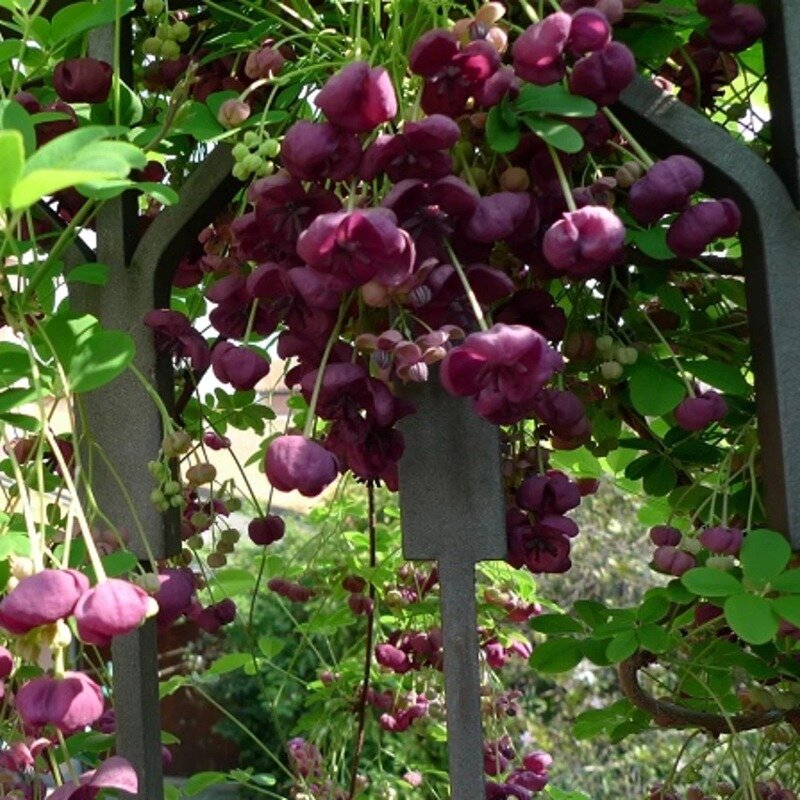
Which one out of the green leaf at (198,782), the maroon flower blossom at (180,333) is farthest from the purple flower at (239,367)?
the green leaf at (198,782)

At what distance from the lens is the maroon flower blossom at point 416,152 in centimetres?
64

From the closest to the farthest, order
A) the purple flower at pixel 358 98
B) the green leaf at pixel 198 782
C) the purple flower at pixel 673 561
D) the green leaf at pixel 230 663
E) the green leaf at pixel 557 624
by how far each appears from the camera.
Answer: the purple flower at pixel 358 98, the purple flower at pixel 673 561, the green leaf at pixel 557 624, the green leaf at pixel 198 782, the green leaf at pixel 230 663

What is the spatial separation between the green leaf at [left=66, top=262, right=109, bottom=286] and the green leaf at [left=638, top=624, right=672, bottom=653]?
44 centimetres

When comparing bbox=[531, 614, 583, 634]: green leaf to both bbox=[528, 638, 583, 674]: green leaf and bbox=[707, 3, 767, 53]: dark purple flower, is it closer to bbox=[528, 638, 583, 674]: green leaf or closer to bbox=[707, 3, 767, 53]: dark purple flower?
bbox=[528, 638, 583, 674]: green leaf

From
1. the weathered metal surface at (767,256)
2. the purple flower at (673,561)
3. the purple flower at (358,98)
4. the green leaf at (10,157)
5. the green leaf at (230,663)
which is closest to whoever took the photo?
the green leaf at (10,157)

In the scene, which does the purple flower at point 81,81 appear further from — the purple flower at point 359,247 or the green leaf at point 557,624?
the green leaf at point 557,624

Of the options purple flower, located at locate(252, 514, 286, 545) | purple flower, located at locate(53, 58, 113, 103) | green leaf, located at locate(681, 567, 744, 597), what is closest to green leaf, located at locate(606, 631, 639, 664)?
green leaf, located at locate(681, 567, 744, 597)

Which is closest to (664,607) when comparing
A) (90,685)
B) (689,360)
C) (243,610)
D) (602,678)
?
(689,360)

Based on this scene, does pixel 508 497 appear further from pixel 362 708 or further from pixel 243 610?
pixel 243 610

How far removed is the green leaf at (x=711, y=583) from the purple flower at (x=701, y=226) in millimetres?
208

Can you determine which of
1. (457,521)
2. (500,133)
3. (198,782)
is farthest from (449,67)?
(198,782)

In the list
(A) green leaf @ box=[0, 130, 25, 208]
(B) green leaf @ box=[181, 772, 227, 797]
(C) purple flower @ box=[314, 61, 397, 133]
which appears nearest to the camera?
(A) green leaf @ box=[0, 130, 25, 208]

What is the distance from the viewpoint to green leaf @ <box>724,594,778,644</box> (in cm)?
78

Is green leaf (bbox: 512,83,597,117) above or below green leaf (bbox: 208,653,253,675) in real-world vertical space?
above
